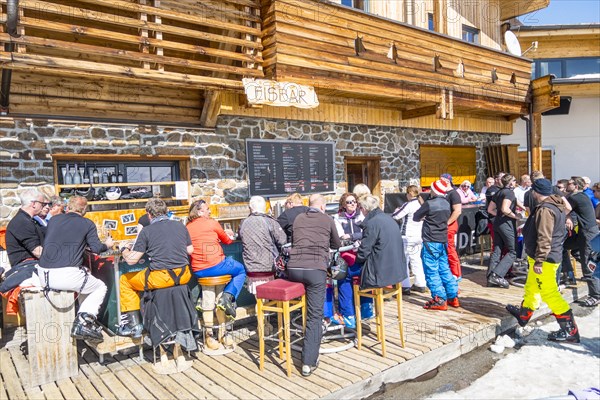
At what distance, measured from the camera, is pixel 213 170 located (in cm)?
823

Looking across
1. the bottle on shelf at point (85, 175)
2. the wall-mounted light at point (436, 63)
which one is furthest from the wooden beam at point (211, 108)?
the wall-mounted light at point (436, 63)

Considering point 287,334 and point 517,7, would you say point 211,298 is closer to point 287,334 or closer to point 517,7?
point 287,334

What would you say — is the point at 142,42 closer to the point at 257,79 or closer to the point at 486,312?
the point at 257,79

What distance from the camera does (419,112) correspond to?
10.7m

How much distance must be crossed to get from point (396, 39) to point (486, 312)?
5.72 m

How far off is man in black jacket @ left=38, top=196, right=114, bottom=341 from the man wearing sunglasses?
3.22 feet

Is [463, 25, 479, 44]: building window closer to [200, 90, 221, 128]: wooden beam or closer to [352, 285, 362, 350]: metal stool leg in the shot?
[200, 90, 221, 128]: wooden beam

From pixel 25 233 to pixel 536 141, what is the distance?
43.0 feet

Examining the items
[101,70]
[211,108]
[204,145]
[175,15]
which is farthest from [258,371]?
[175,15]

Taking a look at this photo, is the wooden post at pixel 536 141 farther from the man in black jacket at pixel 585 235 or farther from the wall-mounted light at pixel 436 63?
the man in black jacket at pixel 585 235

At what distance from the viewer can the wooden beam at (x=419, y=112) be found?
33.9ft

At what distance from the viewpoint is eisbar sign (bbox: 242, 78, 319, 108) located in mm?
6930

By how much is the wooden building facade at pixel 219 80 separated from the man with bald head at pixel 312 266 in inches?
136

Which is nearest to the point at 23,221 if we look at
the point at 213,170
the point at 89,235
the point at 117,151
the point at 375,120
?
the point at 89,235
